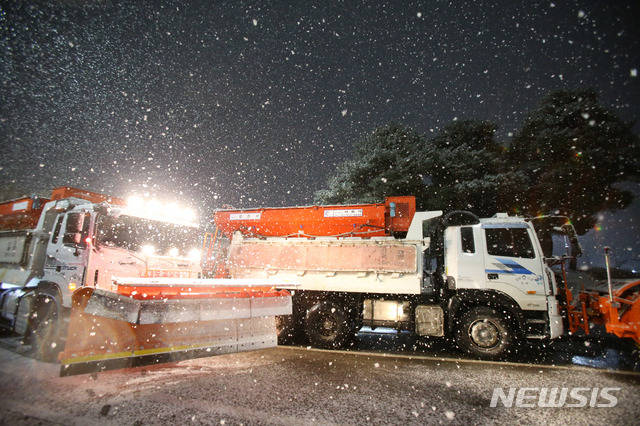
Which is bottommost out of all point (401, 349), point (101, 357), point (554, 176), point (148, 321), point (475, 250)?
point (401, 349)

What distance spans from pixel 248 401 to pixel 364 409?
1.44 metres

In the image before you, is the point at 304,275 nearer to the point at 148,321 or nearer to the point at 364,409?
the point at 364,409

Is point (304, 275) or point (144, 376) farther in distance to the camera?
point (304, 275)

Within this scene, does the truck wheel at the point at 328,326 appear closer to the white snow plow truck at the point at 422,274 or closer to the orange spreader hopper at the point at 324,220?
the white snow plow truck at the point at 422,274

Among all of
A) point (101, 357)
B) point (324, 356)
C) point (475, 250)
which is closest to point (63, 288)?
point (101, 357)

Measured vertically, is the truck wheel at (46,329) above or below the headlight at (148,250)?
below

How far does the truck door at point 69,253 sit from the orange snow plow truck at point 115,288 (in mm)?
20

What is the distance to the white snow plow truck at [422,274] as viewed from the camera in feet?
20.1

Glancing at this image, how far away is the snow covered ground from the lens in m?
3.38

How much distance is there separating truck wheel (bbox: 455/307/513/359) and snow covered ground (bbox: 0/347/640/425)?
38 cm

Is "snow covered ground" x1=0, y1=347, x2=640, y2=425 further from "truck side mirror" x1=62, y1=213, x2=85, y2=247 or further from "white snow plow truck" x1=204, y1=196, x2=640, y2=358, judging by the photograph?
"truck side mirror" x1=62, y1=213, x2=85, y2=247

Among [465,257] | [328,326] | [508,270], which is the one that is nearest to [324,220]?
[328,326]

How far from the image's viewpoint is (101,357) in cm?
313

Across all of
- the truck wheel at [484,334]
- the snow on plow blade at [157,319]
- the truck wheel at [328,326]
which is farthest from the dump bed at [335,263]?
the snow on plow blade at [157,319]
